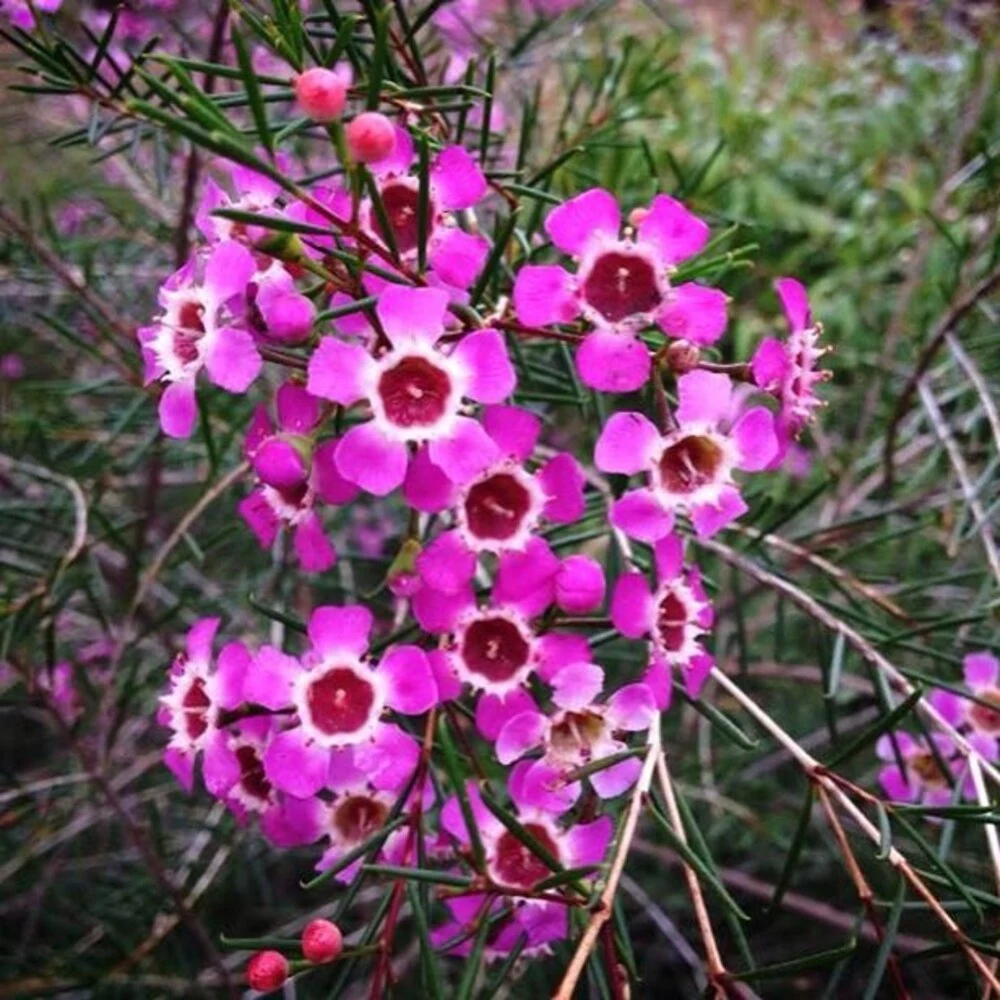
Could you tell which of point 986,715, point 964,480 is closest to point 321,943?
point 986,715

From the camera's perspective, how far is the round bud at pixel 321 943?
434 millimetres

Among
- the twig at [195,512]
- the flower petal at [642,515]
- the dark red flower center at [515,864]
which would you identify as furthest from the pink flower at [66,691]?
the flower petal at [642,515]

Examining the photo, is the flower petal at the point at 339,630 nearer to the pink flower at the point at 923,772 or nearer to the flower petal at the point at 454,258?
the flower petal at the point at 454,258

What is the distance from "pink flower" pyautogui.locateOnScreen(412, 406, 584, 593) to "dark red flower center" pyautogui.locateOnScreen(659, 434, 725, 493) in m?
0.06

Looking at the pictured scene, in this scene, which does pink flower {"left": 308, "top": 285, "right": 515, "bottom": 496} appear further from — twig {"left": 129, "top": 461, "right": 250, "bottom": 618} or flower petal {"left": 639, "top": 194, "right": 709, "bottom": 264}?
twig {"left": 129, "top": 461, "right": 250, "bottom": 618}

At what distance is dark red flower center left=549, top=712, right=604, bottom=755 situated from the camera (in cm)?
51

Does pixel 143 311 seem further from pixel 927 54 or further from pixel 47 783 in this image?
pixel 927 54

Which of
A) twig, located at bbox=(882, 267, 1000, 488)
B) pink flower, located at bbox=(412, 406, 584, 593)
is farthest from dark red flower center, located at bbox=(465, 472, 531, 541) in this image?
twig, located at bbox=(882, 267, 1000, 488)

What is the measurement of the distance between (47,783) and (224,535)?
25cm

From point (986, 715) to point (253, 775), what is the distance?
436 millimetres

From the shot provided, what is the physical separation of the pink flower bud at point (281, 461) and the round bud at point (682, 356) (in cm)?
16

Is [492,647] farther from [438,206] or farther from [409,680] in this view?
[438,206]

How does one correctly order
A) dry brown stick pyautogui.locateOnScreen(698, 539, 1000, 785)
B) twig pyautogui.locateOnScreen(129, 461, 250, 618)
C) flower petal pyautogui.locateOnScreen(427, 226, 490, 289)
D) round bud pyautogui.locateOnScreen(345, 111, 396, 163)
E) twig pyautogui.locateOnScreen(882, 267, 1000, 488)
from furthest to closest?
twig pyautogui.locateOnScreen(882, 267, 1000, 488)
twig pyautogui.locateOnScreen(129, 461, 250, 618)
dry brown stick pyautogui.locateOnScreen(698, 539, 1000, 785)
flower petal pyautogui.locateOnScreen(427, 226, 490, 289)
round bud pyautogui.locateOnScreen(345, 111, 396, 163)

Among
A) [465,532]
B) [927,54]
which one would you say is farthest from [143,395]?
[927,54]
